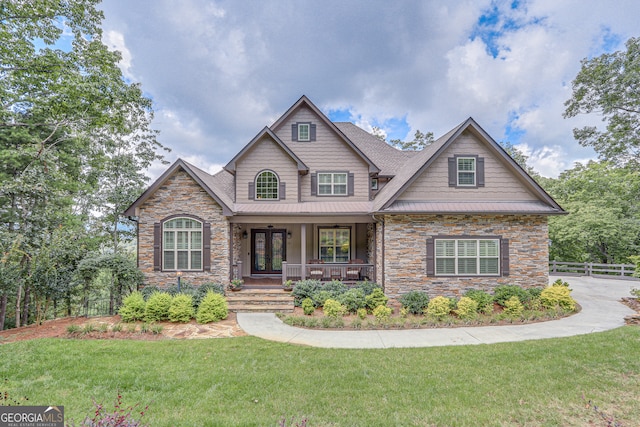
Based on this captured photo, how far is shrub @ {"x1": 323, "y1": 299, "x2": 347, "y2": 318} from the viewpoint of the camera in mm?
8806

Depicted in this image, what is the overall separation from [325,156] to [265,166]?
2.92m

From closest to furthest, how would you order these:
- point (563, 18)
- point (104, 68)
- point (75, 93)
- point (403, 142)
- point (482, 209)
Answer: point (75, 93) → point (104, 68) → point (482, 209) → point (563, 18) → point (403, 142)

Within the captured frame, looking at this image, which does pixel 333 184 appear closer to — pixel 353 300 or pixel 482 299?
pixel 353 300

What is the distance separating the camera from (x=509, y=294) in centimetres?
959

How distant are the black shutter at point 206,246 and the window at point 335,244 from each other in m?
5.23

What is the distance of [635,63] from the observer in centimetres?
1246

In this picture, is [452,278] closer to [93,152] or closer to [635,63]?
[635,63]

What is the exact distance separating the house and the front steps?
958mm

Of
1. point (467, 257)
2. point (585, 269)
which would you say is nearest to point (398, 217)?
point (467, 257)

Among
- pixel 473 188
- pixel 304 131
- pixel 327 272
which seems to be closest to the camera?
pixel 473 188

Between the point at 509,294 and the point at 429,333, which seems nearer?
the point at 429,333

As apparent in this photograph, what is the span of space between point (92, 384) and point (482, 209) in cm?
1193

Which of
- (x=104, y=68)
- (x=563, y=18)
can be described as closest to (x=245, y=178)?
(x=104, y=68)

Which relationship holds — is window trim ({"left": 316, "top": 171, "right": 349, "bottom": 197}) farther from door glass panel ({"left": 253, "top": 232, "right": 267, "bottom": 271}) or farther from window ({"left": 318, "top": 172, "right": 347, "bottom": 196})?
door glass panel ({"left": 253, "top": 232, "right": 267, "bottom": 271})
